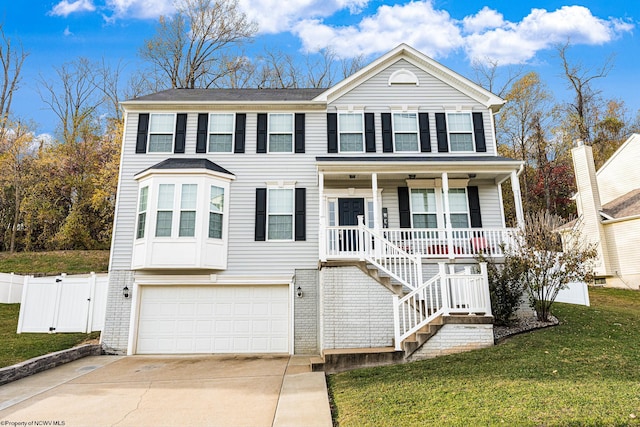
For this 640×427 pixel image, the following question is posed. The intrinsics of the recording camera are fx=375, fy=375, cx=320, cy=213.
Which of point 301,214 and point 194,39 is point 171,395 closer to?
point 301,214

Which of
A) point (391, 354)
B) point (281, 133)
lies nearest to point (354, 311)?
point (391, 354)

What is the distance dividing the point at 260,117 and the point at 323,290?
6182 millimetres

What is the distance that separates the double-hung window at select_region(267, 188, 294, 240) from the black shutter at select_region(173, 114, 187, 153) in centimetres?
329

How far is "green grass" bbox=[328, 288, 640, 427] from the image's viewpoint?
4332 millimetres

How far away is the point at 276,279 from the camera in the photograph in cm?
A: 1091

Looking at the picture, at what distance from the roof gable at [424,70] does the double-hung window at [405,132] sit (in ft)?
5.58

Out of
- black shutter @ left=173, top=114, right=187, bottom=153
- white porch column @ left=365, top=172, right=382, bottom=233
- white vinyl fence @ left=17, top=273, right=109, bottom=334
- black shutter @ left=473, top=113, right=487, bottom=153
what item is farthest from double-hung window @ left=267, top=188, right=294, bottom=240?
black shutter @ left=473, top=113, right=487, bottom=153

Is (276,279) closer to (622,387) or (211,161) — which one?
(211,161)

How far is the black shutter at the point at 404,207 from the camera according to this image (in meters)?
11.5

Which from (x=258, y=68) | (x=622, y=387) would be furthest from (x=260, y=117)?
(x=258, y=68)

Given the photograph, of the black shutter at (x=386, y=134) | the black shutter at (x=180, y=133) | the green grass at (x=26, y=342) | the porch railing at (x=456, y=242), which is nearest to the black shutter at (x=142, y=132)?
the black shutter at (x=180, y=133)

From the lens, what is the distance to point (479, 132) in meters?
12.3

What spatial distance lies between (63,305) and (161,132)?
20.0 ft

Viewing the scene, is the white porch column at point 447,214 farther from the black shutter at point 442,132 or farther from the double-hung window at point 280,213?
the double-hung window at point 280,213
